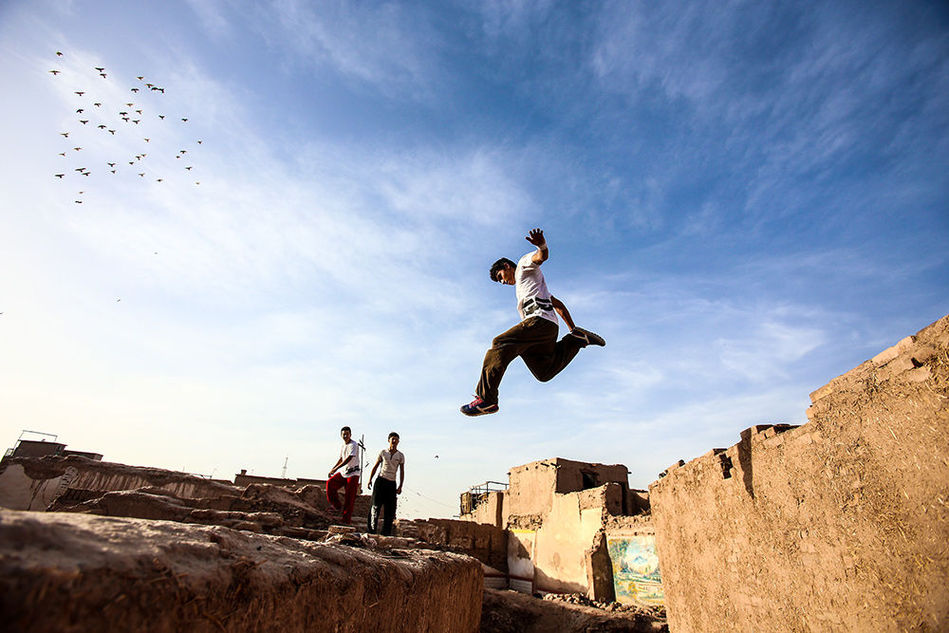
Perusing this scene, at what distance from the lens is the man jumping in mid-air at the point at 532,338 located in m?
3.95

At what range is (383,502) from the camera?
7.18 metres

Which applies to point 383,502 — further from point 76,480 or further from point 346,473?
point 76,480

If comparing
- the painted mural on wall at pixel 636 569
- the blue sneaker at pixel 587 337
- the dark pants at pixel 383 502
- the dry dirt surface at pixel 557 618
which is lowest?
the dry dirt surface at pixel 557 618

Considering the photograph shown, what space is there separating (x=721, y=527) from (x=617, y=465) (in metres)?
18.8

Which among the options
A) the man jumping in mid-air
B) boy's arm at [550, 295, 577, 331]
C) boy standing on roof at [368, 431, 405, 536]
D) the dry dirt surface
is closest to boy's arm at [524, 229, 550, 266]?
the man jumping in mid-air

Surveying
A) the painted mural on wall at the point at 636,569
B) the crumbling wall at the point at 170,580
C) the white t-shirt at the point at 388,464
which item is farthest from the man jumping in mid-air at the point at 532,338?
the painted mural on wall at the point at 636,569

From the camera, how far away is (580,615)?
38.0ft

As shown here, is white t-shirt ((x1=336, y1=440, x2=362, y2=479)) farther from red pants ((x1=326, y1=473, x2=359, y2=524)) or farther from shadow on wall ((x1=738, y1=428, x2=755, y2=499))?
shadow on wall ((x1=738, y1=428, x2=755, y2=499))

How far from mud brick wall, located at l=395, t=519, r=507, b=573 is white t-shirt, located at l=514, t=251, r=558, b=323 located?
15.3m

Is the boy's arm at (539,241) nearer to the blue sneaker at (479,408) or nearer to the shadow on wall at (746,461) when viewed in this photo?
the blue sneaker at (479,408)

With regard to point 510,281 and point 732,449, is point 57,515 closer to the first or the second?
point 510,281

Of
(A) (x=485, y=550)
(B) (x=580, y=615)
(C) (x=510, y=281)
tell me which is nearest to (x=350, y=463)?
(C) (x=510, y=281)

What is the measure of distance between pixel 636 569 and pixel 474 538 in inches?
338

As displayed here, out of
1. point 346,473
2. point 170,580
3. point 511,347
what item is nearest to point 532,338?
point 511,347
